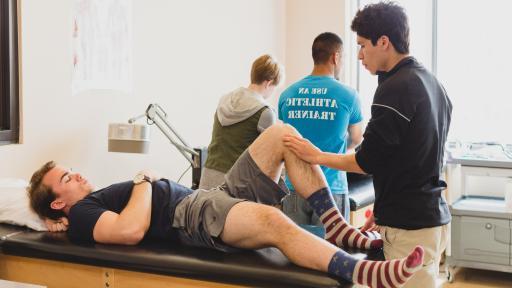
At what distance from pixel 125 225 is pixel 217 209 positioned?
32 cm

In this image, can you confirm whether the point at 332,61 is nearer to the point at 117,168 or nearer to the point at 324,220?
the point at 324,220

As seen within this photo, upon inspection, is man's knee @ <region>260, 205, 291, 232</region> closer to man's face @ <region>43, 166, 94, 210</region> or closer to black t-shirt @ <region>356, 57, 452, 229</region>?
black t-shirt @ <region>356, 57, 452, 229</region>

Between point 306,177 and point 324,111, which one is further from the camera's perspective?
point 324,111

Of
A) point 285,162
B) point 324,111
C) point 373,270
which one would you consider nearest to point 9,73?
point 285,162

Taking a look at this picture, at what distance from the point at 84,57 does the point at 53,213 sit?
0.89 metres

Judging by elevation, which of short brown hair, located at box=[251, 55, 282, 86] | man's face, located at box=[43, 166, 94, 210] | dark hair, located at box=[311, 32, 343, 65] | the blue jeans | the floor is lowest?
the floor

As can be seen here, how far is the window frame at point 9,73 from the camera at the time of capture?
272 cm

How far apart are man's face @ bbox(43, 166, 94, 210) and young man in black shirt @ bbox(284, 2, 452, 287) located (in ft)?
3.44

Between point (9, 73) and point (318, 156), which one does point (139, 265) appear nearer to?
point (318, 156)

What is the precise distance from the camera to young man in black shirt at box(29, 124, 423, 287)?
7.17 feet

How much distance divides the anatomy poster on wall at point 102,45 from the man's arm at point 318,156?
116cm

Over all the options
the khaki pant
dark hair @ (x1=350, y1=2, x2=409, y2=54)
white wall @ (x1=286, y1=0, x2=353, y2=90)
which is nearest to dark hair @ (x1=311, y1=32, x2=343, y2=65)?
dark hair @ (x1=350, y1=2, x2=409, y2=54)

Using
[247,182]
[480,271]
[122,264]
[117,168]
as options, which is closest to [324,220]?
[247,182]

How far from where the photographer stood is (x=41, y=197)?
2.46 meters
